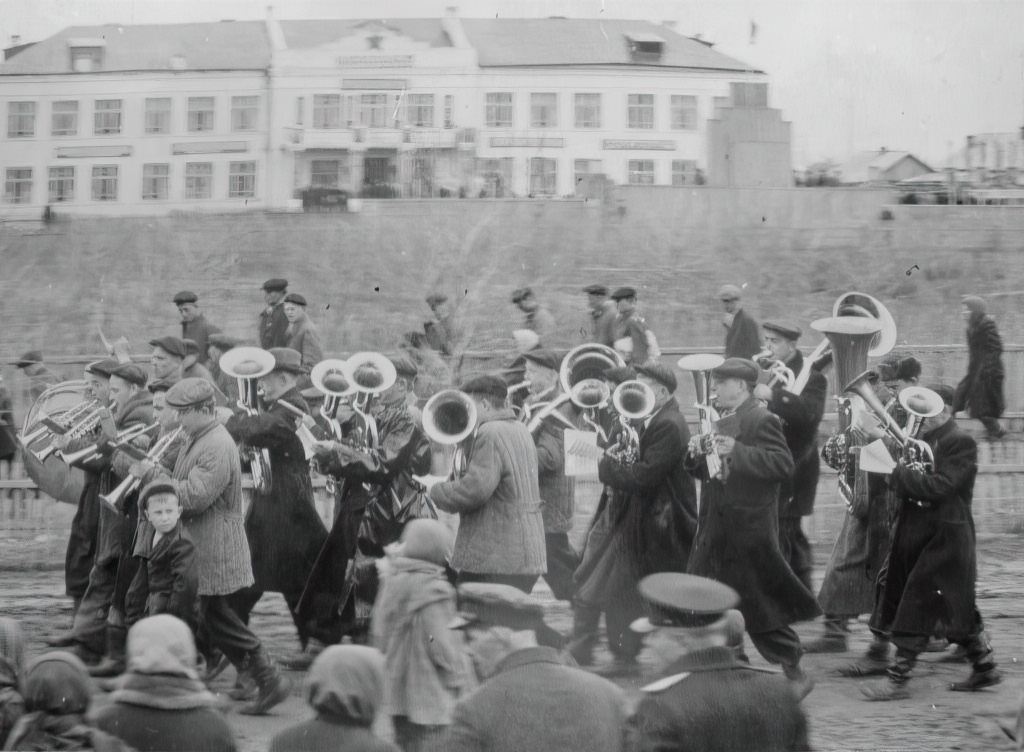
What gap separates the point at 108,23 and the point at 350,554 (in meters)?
2.91

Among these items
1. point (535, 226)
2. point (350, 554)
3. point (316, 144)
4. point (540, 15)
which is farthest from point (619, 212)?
point (350, 554)

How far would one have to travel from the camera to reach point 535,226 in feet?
21.5

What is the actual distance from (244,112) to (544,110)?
148 centimetres

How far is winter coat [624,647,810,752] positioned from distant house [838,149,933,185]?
10.00ft

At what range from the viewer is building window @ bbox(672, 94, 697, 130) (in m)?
6.47

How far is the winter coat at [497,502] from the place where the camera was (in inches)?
243

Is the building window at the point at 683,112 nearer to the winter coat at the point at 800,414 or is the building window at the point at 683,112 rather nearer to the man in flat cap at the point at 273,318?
the winter coat at the point at 800,414

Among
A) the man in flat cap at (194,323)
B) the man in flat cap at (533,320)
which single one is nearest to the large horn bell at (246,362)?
the man in flat cap at (194,323)

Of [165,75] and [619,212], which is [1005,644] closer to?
[619,212]

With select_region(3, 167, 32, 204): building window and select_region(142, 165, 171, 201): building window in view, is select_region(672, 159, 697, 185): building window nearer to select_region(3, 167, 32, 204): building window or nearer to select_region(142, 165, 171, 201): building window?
select_region(142, 165, 171, 201): building window

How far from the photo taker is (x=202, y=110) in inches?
254

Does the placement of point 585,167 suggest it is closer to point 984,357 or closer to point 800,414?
point 800,414

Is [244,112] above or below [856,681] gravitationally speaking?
above

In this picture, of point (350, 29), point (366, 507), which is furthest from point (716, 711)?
point (350, 29)
